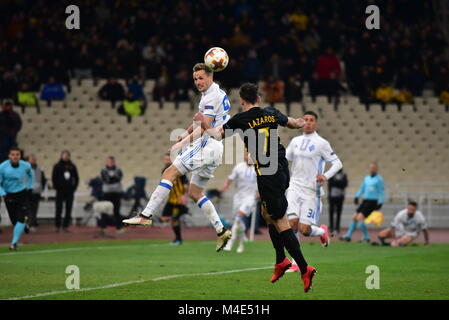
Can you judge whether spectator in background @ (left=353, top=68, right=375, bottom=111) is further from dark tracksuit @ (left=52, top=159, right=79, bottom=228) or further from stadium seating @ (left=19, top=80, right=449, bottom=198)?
dark tracksuit @ (left=52, top=159, right=79, bottom=228)

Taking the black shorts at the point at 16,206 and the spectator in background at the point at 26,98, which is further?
the spectator in background at the point at 26,98

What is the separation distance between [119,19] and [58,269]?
17.8 metres

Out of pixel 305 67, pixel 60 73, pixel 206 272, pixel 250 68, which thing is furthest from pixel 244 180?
pixel 60 73

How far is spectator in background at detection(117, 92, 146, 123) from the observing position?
96.2 feet

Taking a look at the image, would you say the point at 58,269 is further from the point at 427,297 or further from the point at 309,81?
the point at 309,81

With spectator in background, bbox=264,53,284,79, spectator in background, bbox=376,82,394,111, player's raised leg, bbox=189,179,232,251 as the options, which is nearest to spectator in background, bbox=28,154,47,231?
spectator in background, bbox=264,53,284,79

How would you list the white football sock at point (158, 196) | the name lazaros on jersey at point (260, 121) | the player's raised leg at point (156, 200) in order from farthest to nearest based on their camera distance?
the white football sock at point (158, 196)
the player's raised leg at point (156, 200)
the name lazaros on jersey at point (260, 121)

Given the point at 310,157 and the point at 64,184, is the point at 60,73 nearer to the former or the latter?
the point at 64,184

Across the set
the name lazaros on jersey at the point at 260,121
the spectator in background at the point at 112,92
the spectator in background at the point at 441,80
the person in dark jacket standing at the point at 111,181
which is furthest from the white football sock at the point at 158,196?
the spectator in background at the point at 441,80

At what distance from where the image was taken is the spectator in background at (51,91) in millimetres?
29141

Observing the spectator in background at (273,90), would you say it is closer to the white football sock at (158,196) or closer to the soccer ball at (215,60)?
the soccer ball at (215,60)

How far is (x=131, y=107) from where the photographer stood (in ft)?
96.2

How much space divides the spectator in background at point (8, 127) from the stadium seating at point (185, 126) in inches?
73.6
